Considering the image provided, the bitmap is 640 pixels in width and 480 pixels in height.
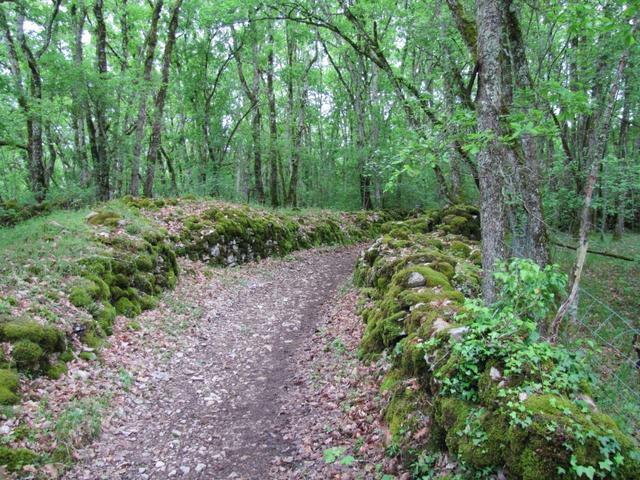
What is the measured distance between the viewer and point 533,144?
6.32 m

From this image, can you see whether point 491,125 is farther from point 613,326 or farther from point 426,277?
point 613,326

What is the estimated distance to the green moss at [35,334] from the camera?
4930mm

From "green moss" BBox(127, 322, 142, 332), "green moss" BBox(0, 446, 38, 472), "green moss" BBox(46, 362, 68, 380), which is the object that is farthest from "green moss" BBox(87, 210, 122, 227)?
"green moss" BBox(0, 446, 38, 472)

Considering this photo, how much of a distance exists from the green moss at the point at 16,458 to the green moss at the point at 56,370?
1279 millimetres

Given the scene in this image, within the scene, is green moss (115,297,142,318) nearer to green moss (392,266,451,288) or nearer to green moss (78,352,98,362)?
green moss (78,352,98,362)

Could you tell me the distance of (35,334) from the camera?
5090 millimetres

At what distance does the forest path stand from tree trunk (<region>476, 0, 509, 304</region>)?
335 centimetres

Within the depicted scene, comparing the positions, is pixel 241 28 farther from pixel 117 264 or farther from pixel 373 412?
pixel 373 412

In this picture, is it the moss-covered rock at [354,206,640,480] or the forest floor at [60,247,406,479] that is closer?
the moss-covered rock at [354,206,640,480]

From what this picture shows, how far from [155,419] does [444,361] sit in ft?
12.4

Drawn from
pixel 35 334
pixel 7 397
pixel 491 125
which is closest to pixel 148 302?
pixel 35 334

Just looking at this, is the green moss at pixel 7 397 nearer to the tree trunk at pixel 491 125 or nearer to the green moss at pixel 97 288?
the green moss at pixel 97 288

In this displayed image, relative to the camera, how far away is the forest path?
4305 mm

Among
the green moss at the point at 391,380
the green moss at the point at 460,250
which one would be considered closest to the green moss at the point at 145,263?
the green moss at the point at 391,380
